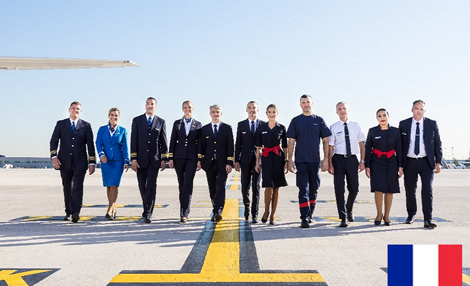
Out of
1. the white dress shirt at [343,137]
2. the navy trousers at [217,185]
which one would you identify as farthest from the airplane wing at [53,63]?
the white dress shirt at [343,137]

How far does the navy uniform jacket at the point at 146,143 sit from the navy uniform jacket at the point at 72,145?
88 centimetres

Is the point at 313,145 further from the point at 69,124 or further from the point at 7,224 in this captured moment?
the point at 7,224

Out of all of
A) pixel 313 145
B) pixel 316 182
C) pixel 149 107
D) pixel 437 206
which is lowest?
pixel 437 206

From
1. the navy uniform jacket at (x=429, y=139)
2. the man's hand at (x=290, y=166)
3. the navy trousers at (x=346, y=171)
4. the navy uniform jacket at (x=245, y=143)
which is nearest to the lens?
the man's hand at (x=290, y=166)

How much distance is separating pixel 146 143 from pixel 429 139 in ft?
15.3

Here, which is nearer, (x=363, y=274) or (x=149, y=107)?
(x=363, y=274)

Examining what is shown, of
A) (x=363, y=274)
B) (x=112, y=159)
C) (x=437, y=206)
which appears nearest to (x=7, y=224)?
(x=112, y=159)

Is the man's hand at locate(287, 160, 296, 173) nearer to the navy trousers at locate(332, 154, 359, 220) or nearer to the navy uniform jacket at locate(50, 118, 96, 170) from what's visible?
the navy trousers at locate(332, 154, 359, 220)

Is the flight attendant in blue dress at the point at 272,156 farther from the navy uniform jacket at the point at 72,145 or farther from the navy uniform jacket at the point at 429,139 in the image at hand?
the navy uniform jacket at the point at 72,145

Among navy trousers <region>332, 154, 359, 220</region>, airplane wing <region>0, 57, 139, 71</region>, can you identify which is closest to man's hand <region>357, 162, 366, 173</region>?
navy trousers <region>332, 154, 359, 220</region>

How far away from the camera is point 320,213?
7836 millimetres

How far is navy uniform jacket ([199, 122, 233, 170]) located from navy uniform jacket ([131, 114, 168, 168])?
0.73 m

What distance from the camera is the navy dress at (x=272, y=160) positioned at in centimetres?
650

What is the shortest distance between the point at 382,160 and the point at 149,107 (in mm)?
4016
